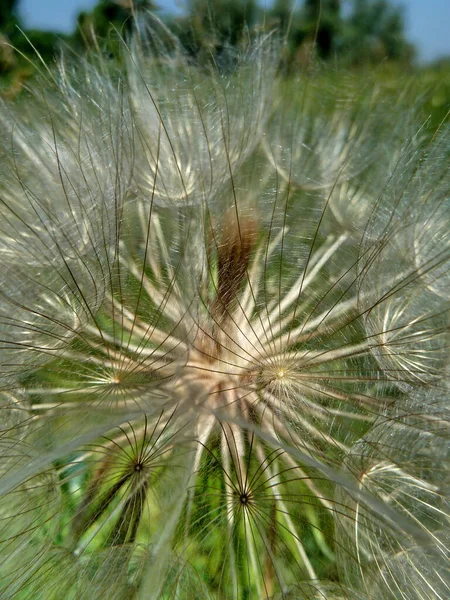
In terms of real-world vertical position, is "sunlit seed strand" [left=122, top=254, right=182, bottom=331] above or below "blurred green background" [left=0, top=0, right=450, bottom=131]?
below

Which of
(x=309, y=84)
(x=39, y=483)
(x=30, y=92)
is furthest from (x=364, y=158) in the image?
(x=39, y=483)

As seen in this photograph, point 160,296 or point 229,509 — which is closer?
point 229,509

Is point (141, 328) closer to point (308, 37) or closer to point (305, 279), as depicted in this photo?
point (305, 279)

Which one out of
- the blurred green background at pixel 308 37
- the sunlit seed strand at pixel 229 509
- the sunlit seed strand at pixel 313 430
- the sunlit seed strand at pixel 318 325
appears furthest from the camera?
the blurred green background at pixel 308 37

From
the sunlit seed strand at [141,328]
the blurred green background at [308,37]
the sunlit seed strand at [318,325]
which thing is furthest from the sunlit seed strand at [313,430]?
the blurred green background at [308,37]

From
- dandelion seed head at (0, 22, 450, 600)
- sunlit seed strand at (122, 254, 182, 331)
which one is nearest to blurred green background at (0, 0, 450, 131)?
dandelion seed head at (0, 22, 450, 600)

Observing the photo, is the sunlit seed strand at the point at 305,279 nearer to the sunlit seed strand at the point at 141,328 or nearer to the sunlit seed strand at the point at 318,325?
the sunlit seed strand at the point at 318,325

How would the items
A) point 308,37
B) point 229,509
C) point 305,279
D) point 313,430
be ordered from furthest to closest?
point 308,37, point 305,279, point 313,430, point 229,509

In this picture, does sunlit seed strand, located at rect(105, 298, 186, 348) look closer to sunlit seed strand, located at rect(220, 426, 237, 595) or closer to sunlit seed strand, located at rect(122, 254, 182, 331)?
sunlit seed strand, located at rect(122, 254, 182, 331)

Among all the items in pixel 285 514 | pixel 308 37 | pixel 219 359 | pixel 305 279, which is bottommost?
pixel 285 514

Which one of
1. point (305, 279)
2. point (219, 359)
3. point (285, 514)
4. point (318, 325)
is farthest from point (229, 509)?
point (305, 279)

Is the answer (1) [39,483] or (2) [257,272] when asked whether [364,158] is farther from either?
(1) [39,483]
